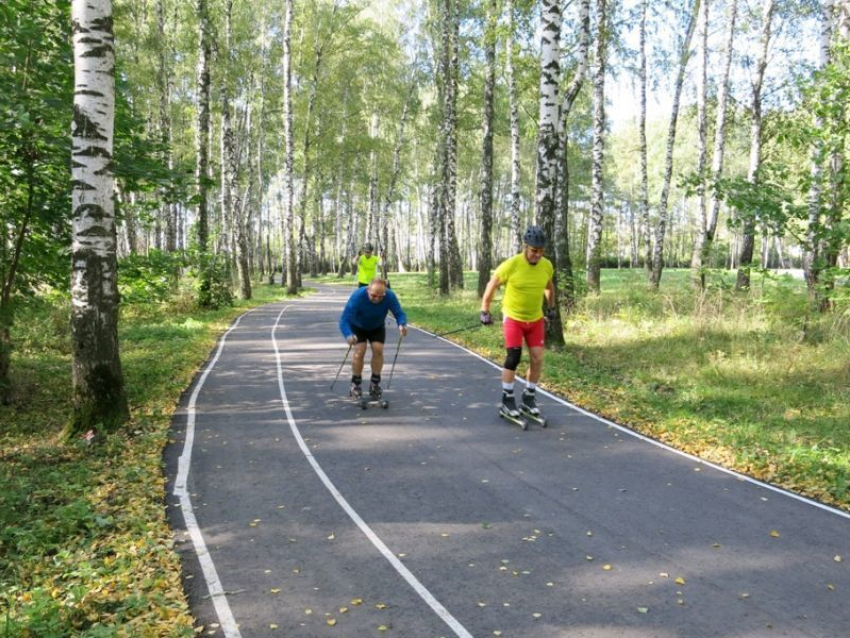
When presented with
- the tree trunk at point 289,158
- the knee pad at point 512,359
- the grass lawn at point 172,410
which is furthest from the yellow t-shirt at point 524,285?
the tree trunk at point 289,158

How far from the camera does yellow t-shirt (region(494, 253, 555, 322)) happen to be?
27.6 feet

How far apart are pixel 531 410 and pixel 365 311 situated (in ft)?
9.50

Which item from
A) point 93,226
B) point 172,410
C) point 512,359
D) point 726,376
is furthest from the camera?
point 726,376

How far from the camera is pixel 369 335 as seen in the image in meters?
9.81

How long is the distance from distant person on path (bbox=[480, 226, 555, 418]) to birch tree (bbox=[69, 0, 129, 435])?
15.7 ft

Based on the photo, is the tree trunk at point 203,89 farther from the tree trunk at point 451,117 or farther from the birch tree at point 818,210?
the birch tree at point 818,210

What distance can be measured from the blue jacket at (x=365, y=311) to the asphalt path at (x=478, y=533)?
4.46 feet

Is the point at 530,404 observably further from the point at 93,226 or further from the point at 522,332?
the point at 93,226

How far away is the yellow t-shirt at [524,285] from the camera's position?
331 inches

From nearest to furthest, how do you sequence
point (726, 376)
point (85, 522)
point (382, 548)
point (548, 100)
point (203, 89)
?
point (382, 548), point (85, 522), point (726, 376), point (548, 100), point (203, 89)

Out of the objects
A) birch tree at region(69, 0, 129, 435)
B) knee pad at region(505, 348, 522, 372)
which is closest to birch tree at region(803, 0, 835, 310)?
knee pad at region(505, 348, 522, 372)

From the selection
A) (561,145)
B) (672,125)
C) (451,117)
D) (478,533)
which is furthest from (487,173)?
(478,533)

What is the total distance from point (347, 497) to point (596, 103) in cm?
1831

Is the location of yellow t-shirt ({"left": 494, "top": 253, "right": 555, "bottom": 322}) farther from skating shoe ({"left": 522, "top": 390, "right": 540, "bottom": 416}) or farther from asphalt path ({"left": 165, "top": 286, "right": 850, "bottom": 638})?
asphalt path ({"left": 165, "top": 286, "right": 850, "bottom": 638})
